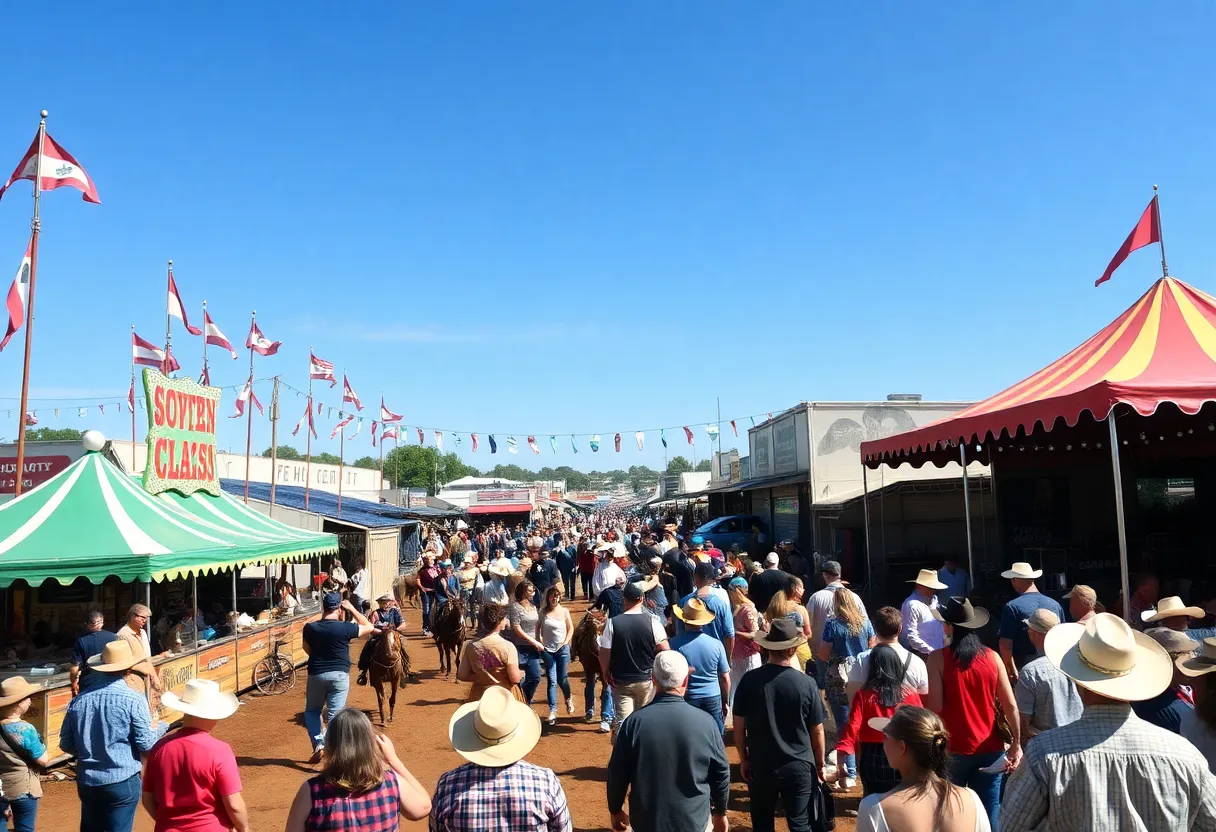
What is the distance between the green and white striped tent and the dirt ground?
6.93 feet

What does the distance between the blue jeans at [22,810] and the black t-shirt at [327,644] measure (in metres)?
2.62

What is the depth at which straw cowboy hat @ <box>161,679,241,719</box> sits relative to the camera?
13.3 feet

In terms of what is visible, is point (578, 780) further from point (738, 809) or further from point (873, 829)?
point (873, 829)

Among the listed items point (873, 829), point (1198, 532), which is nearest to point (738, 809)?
point (873, 829)

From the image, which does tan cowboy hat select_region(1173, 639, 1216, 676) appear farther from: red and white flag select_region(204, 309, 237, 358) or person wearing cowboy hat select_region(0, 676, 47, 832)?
red and white flag select_region(204, 309, 237, 358)

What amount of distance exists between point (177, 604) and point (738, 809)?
1144 cm

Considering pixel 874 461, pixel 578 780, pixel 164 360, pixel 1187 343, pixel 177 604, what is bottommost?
pixel 578 780

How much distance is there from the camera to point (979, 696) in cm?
470

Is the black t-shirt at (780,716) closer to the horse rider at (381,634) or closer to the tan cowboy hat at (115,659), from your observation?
the tan cowboy hat at (115,659)

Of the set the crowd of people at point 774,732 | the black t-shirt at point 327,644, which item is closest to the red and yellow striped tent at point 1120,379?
the crowd of people at point 774,732

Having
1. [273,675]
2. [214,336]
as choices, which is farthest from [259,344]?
[273,675]

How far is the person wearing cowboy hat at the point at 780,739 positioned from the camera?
4.50 m

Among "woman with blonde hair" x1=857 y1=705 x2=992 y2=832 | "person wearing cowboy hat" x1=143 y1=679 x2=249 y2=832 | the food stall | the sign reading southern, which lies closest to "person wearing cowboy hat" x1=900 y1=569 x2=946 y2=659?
"woman with blonde hair" x1=857 y1=705 x2=992 y2=832

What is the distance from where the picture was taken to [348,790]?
130 inches
